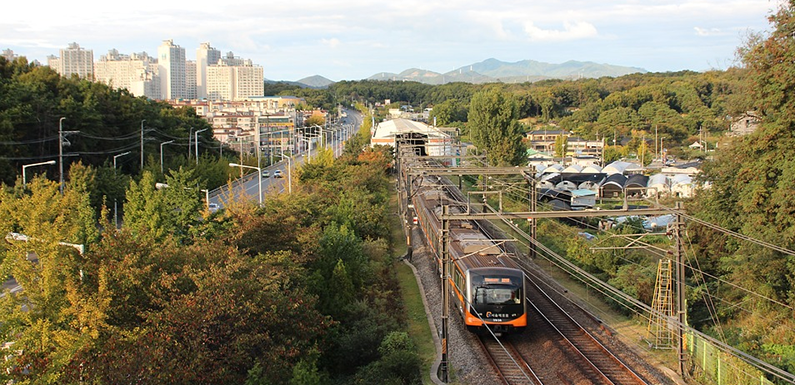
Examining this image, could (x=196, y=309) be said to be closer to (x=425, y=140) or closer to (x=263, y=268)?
(x=263, y=268)

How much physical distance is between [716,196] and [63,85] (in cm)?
3820

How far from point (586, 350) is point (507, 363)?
1934 millimetres

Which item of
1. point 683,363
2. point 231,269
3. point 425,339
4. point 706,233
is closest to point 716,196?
point 706,233

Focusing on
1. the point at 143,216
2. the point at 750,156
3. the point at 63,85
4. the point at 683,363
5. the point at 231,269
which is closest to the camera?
the point at 231,269

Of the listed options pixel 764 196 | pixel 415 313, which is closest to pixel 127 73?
pixel 415 313

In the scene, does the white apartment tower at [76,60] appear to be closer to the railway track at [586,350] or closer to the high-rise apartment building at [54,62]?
the high-rise apartment building at [54,62]

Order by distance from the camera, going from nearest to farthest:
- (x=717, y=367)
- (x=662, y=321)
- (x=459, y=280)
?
1. (x=717, y=367)
2. (x=662, y=321)
3. (x=459, y=280)

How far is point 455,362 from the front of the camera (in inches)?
586

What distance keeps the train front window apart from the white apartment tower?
649 feet

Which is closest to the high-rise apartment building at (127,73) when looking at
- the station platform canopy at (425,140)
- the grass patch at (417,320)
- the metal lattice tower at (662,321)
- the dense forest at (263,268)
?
the station platform canopy at (425,140)

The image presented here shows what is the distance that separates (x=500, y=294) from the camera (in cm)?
1526

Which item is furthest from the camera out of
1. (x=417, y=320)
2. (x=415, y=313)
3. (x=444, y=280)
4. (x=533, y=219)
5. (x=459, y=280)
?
(x=533, y=219)

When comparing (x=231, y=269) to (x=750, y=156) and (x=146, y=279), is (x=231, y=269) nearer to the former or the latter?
(x=146, y=279)

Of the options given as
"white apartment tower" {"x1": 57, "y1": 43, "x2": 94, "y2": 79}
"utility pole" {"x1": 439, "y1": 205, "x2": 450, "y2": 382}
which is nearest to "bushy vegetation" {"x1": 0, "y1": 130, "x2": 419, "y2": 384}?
"utility pole" {"x1": 439, "y1": 205, "x2": 450, "y2": 382}
